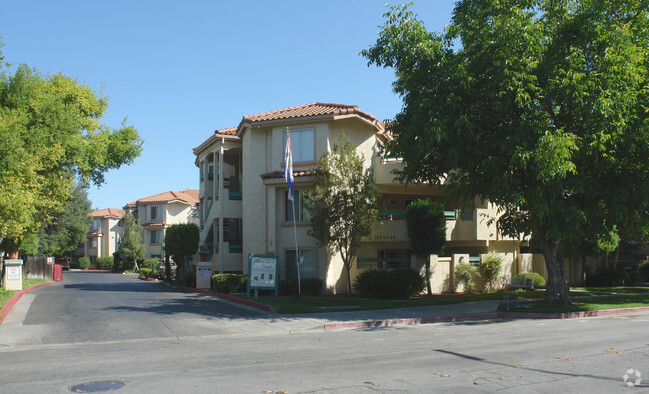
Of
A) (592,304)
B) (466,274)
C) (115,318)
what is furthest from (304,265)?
(592,304)

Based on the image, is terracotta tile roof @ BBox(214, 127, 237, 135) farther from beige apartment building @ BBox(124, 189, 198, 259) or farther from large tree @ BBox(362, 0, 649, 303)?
beige apartment building @ BBox(124, 189, 198, 259)

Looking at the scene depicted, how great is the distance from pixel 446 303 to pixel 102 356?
1372cm

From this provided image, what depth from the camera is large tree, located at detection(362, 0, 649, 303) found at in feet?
51.3

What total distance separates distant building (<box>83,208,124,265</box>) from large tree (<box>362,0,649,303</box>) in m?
72.5

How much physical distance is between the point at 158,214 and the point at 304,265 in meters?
48.6

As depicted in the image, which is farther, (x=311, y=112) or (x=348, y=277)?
(x=311, y=112)

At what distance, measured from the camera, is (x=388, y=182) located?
2519cm

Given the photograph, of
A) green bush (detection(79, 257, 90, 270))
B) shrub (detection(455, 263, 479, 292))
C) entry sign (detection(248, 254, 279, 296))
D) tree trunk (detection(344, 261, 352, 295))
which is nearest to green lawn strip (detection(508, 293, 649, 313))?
shrub (detection(455, 263, 479, 292))

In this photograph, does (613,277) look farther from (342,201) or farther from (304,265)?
(342,201)

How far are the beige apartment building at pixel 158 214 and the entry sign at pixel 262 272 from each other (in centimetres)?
4766

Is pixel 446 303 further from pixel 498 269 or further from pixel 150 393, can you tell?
pixel 150 393

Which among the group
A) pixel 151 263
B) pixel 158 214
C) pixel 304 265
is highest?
pixel 158 214

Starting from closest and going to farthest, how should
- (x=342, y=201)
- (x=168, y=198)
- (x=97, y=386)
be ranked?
Result: (x=97, y=386)
(x=342, y=201)
(x=168, y=198)

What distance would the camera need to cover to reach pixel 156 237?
68812mm
